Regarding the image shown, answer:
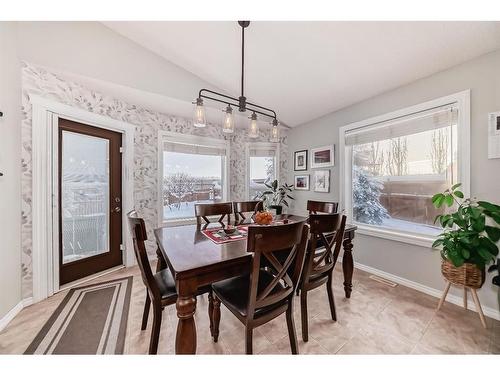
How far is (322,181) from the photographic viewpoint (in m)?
3.36

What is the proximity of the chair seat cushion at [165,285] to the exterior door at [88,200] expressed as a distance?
164 cm

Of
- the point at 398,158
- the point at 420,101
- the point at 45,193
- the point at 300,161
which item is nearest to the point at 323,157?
the point at 300,161

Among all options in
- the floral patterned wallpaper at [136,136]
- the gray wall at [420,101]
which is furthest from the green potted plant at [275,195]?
the gray wall at [420,101]

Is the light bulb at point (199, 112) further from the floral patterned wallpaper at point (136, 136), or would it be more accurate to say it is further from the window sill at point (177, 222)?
the window sill at point (177, 222)

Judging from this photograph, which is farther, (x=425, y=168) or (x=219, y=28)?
(x=425, y=168)

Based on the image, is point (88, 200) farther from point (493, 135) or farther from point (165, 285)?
point (493, 135)

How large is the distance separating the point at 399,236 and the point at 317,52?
234 cm

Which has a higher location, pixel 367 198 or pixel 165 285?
pixel 367 198

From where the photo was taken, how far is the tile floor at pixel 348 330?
1445 millimetres

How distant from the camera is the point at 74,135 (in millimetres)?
2375
